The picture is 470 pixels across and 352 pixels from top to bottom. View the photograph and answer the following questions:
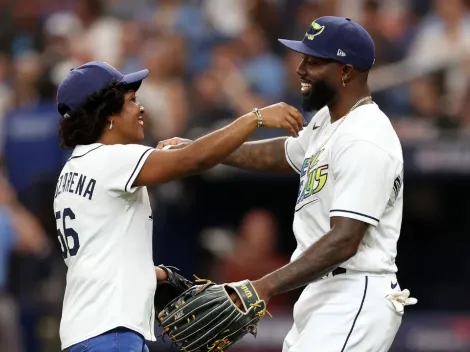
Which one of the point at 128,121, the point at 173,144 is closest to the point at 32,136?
the point at 173,144

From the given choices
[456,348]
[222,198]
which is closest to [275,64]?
[222,198]

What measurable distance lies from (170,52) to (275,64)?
950 millimetres

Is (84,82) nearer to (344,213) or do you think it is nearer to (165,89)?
(344,213)

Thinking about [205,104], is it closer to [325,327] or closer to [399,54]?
[399,54]

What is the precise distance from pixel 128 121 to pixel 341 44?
1.01 meters

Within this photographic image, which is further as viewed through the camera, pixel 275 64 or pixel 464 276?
pixel 275 64

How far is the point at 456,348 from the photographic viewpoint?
28.3 ft

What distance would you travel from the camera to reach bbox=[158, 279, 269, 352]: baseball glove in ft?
16.0

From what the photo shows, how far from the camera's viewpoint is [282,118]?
5.11 metres

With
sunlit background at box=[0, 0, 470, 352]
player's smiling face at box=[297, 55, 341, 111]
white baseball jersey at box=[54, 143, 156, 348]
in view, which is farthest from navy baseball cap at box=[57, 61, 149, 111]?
sunlit background at box=[0, 0, 470, 352]

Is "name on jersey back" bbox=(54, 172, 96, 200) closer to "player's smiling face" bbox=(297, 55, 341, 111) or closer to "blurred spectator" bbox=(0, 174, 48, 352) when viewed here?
"player's smiling face" bbox=(297, 55, 341, 111)

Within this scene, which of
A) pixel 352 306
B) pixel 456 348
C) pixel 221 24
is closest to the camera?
pixel 352 306

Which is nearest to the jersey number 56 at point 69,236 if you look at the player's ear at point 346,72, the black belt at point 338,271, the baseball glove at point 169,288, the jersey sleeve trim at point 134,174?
the jersey sleeve trim at point 134,174

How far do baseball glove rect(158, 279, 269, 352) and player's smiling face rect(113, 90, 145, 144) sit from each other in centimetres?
73
